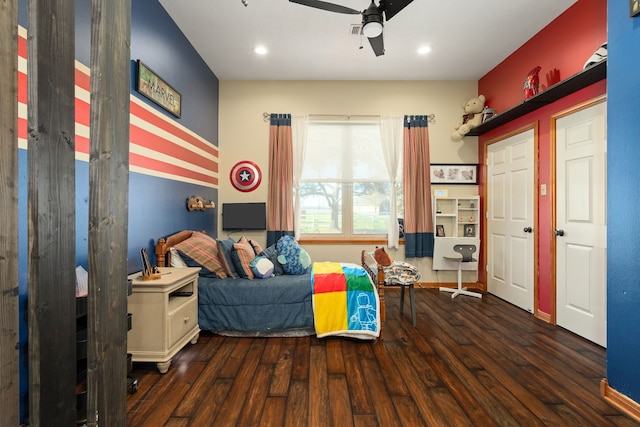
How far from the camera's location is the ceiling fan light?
7.21ft

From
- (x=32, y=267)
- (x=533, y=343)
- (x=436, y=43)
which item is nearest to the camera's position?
(x=32, y=267)

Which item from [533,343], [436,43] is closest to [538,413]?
[533,343]

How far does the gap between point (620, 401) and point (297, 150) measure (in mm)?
→ 3970

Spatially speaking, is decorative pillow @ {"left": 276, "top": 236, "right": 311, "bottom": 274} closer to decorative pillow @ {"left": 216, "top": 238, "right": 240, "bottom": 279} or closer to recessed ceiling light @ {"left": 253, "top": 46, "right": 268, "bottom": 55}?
decorative pillow @ {"left": 216, "top": 238, "right": 240, "bottom": 279}

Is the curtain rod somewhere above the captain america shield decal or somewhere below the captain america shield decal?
above

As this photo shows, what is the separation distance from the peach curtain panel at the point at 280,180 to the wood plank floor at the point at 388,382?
6.15 feet

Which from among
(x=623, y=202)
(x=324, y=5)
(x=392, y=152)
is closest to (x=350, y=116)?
(x=392, y=152)

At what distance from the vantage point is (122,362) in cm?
118

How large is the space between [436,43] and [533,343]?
3.37 metres

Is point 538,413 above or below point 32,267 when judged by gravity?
below

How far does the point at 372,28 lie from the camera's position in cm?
222

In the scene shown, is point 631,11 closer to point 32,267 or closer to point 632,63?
point 632,63

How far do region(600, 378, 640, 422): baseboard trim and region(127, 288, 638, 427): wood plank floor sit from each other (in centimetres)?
5

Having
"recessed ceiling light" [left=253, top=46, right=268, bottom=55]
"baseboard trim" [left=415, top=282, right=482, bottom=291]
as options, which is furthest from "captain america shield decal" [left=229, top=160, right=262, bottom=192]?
"baseboard trim" [left=415, top=282, right=482, bottom=291]
